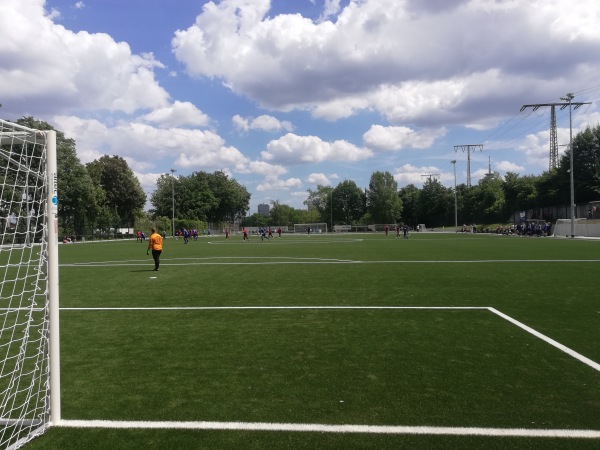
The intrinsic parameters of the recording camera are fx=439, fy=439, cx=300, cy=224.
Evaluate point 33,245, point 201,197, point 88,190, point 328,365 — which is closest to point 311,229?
point 201,197

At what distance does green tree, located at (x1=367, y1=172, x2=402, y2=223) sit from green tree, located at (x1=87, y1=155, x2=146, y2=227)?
207ft

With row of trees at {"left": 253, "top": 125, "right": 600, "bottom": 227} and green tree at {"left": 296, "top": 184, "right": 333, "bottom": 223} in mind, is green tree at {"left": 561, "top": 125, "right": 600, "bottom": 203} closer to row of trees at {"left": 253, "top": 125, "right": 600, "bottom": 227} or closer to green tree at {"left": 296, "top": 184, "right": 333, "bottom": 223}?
row of trees at {"left": 253, "top": 125, "right": 600, "bottom": 227}

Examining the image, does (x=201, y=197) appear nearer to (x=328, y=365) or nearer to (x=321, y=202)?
(x=321, y=202)

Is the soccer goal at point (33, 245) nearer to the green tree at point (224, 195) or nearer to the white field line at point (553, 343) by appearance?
the white field line at point (553, 343)

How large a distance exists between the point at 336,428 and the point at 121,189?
84.1 m

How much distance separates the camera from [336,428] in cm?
389

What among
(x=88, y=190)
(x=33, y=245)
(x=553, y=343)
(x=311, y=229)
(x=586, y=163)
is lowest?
(x=311, y=229)

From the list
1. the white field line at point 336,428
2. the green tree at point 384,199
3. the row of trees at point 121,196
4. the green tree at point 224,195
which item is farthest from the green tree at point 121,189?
the white field line at point 336,428

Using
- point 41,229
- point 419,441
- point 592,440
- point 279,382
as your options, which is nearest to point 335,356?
point 279,382

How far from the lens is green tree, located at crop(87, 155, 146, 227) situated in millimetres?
79688

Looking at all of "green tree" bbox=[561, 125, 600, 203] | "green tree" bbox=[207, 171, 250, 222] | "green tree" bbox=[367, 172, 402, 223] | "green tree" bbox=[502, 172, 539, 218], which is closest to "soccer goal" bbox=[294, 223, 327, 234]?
"green tree" bbox=[367, 172, 402, 223]

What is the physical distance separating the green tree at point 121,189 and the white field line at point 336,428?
7927cm

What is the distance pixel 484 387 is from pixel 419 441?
1535 mm

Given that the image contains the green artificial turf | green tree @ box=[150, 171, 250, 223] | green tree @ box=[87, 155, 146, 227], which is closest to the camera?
the green artificial turf
